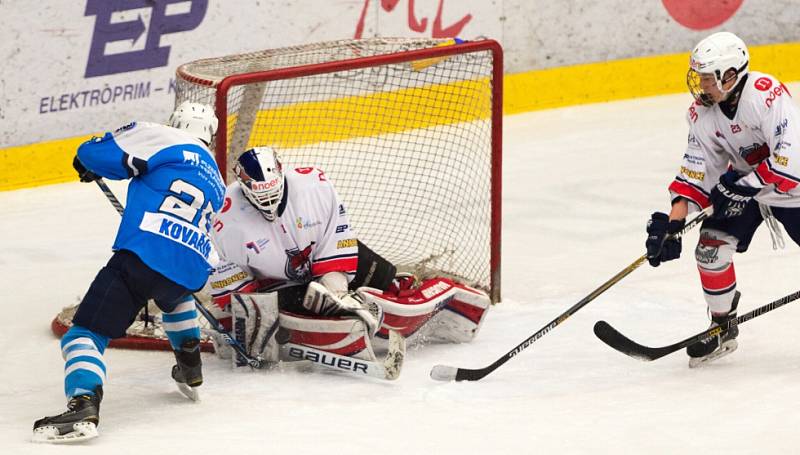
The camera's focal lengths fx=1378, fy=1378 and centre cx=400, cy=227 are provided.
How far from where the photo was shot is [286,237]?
3.98m

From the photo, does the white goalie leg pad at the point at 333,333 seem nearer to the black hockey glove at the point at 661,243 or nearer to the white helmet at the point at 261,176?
the white helmet at the point at 261,176

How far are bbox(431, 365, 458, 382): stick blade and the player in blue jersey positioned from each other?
69cm

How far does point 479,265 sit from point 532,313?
408 mm

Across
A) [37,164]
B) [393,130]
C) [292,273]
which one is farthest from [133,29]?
[292,273]

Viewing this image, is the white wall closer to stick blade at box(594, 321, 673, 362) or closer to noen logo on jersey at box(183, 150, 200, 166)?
noen logo on jersey at box(183, 150, 200, 166)

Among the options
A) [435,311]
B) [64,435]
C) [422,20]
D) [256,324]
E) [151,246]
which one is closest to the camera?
[64,435]

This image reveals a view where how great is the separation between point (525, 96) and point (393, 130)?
2.27 meters

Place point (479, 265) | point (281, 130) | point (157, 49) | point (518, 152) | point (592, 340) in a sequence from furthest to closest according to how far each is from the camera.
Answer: point (518, 152) → point (157, 49) → point (281, 130) → point (479, 265) → point (592, 340)

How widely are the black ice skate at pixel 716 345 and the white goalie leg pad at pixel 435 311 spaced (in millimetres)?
667

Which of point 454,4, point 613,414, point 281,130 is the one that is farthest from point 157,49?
point 613,414

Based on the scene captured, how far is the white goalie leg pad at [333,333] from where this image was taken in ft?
12.8

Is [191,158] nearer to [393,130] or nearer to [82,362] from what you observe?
[82,362]

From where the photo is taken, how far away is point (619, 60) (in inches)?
305

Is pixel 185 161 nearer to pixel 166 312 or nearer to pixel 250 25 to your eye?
pixel 166 312
